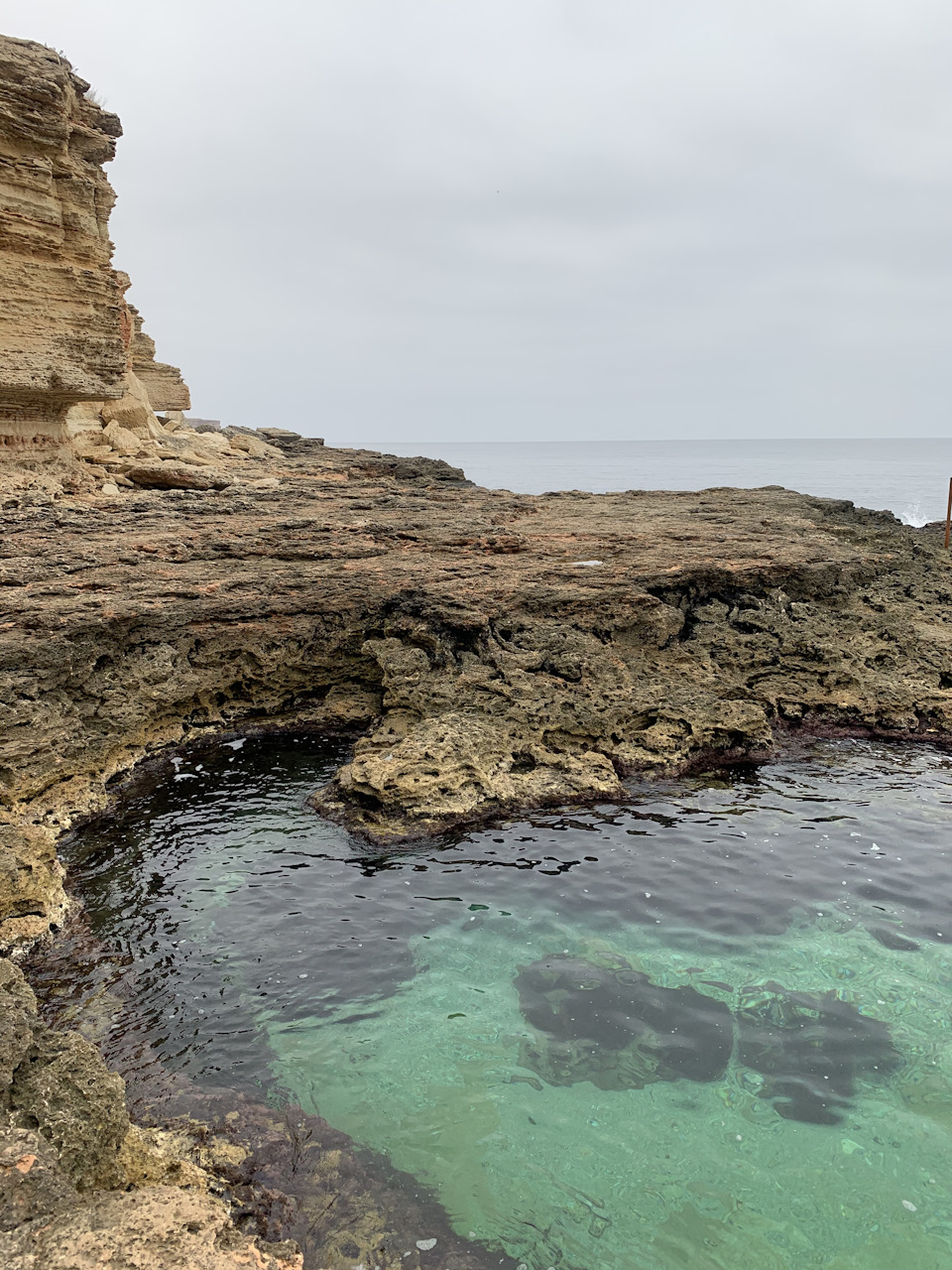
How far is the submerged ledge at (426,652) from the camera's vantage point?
406 inches

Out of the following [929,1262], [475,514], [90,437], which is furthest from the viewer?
[90,437]

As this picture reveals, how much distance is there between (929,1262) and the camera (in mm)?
5016

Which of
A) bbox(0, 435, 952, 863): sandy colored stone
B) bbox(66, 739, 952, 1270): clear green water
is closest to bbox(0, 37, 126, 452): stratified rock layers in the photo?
bbox(0, 435, 952, 863): sandy colored stone

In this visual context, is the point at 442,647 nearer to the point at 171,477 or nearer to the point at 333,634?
the point at 333,634

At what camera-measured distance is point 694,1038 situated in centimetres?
688

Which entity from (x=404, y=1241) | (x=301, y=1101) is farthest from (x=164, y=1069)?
(x=404, y=1241)

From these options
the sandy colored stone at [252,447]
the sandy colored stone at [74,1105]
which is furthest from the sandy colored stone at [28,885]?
the sandy colored stone at [252,447]

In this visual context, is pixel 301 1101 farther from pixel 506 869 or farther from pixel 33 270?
pixel 33 270

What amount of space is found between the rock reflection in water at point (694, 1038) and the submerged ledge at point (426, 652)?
320 centimetres

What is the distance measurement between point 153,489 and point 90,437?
8.18ft

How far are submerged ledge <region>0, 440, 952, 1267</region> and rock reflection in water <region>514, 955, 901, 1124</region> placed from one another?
126 inches

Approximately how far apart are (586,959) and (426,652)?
5575mm

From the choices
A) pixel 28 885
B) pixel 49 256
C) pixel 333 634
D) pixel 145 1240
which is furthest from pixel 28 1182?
pixel 49 256

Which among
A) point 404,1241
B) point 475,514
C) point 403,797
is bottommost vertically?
point 404,1241
